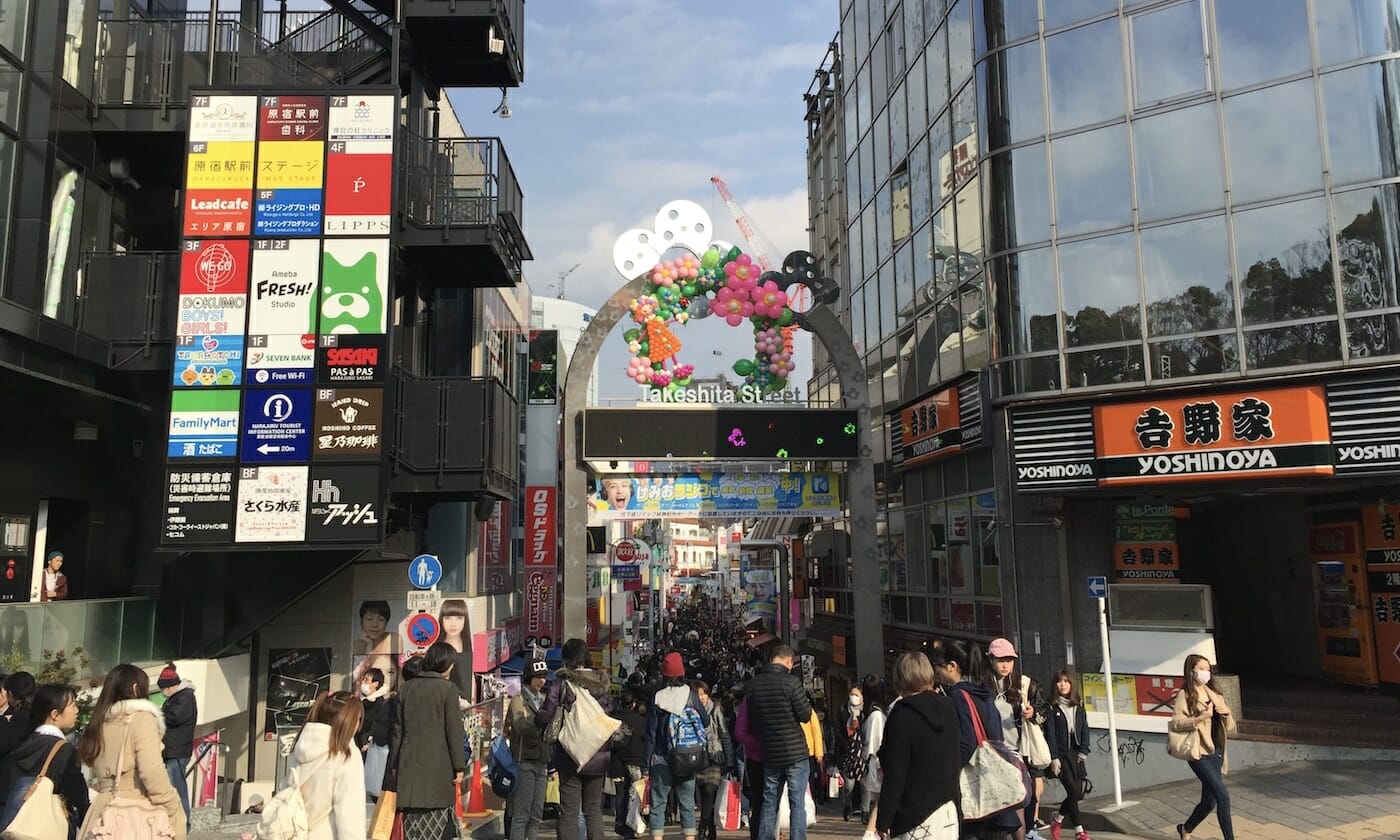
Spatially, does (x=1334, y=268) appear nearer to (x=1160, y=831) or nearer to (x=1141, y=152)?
(x=1141, y=152)

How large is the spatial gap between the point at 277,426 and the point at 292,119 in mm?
4536

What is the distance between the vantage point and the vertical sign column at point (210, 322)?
539 inches

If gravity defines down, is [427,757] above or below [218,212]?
below

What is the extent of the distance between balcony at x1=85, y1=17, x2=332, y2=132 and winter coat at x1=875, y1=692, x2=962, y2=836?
43.8 ft

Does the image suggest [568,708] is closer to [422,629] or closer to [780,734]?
[780,734]

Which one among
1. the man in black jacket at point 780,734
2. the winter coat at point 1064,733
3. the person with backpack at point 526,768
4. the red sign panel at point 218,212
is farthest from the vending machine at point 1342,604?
the red sign panel at point 218,212

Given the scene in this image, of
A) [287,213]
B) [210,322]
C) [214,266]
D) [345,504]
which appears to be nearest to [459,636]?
[345,504]

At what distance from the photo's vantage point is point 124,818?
5.98m

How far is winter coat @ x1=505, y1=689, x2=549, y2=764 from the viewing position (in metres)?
8.42

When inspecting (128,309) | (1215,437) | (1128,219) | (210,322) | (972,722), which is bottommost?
(972,722)

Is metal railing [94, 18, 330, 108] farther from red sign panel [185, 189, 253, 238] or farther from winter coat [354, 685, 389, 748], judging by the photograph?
winter coat [354, 685, 389, 748]

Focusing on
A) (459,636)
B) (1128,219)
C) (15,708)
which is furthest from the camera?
(459,636)

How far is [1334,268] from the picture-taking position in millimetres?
13969

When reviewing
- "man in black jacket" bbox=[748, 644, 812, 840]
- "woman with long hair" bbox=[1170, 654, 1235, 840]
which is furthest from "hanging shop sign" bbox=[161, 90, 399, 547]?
"woman with long hair" bbox=[1170, 654, 1235, 840]
